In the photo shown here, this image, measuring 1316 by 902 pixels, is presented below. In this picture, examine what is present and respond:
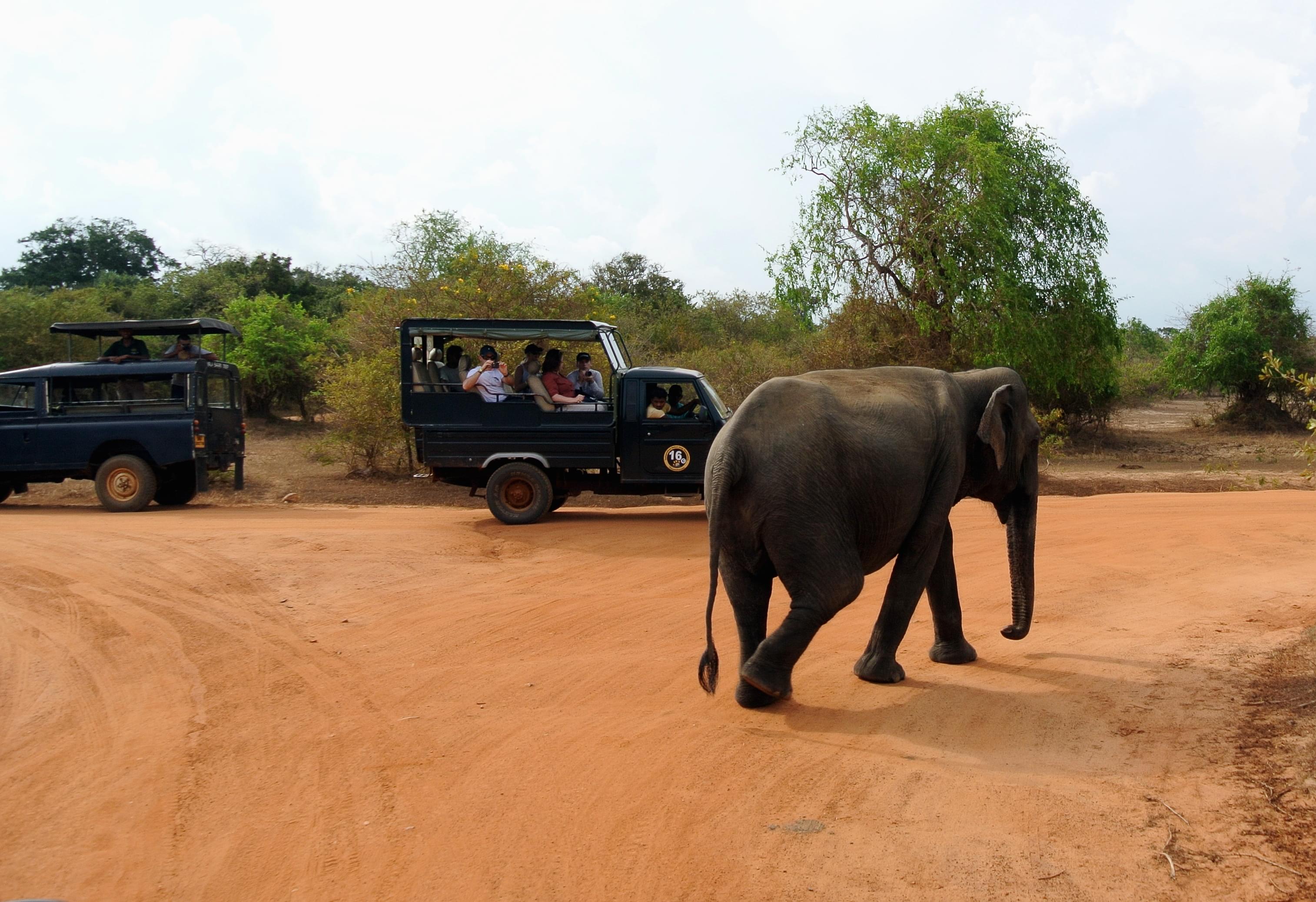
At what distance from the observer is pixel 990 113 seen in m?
23.2

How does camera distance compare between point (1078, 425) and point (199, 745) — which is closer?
point (199, 745)

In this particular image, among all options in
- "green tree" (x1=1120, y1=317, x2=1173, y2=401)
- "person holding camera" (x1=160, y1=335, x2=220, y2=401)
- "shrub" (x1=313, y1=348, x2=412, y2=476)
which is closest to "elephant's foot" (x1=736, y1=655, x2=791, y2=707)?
"person holding camera" (x1=160, y1=335, x2=220, y2=401)

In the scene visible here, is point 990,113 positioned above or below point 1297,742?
above

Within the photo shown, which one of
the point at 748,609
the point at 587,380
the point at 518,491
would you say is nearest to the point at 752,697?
the point at 748,609

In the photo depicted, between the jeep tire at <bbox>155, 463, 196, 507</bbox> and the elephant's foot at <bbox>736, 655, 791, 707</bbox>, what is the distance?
11999 mm

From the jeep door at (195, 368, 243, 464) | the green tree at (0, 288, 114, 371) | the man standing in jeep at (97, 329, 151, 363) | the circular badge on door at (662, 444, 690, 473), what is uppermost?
the green tree at (0, 288, 114, 371)

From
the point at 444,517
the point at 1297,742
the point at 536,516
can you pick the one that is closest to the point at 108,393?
the point at 444,517

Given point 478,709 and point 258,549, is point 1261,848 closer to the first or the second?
point 478,709

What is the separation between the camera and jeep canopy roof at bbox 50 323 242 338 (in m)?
15.6

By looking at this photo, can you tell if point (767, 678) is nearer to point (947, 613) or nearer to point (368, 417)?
point (947, 613)

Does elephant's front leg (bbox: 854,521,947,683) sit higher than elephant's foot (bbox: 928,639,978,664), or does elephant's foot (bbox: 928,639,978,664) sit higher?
elephant's front leg (bbox: 854,521,947,683)

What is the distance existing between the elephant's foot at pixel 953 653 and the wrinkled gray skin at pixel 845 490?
1.11ft

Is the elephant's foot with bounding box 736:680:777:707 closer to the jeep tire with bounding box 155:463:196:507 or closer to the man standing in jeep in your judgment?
the jeep tire with bounding box 155:463:196:507

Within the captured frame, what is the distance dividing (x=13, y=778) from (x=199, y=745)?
0.86 meters
